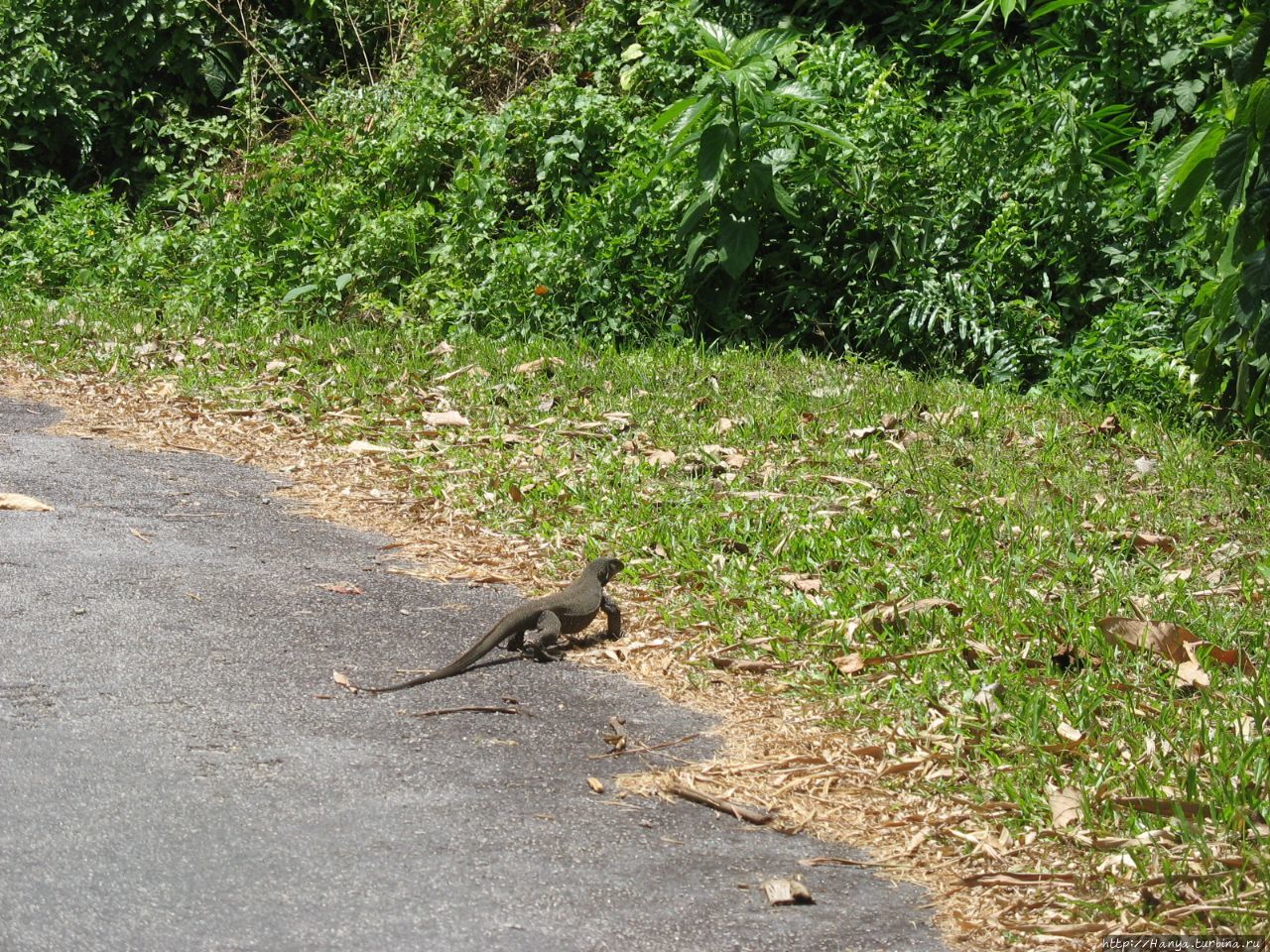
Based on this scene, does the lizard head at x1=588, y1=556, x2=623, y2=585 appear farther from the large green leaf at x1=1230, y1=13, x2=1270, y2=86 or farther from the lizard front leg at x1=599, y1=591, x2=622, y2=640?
the large green leaf at x1=1230, y1=13, x2=1270, y2=86

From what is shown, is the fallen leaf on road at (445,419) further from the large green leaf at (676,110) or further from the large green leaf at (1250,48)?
the large green leaf at (1250,48)

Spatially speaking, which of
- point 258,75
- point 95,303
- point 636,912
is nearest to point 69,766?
point 636,912

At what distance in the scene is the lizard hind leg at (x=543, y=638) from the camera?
4.37 meters

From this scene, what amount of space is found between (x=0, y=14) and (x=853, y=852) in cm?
1211

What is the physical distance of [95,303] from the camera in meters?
9.88

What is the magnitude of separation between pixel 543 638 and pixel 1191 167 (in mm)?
3320

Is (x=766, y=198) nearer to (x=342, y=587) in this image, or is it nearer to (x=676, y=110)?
(x=676, y=110)

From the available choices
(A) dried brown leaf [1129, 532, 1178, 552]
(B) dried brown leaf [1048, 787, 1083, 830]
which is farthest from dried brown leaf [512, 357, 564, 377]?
(B) dried brown leaf [1048, 787, 1083, 830]

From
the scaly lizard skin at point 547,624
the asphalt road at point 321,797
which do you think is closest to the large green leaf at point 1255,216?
the scaly lizard skin at point 547,624

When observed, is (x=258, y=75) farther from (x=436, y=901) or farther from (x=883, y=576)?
→ (x=436, y=901)

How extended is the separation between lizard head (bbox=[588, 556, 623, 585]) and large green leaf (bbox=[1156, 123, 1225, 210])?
9.25 ft

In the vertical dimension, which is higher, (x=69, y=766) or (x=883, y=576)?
(x=883, y=576)

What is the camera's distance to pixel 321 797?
10.8ft

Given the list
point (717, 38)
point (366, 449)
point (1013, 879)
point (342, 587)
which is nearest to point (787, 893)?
point (1013, 879)
